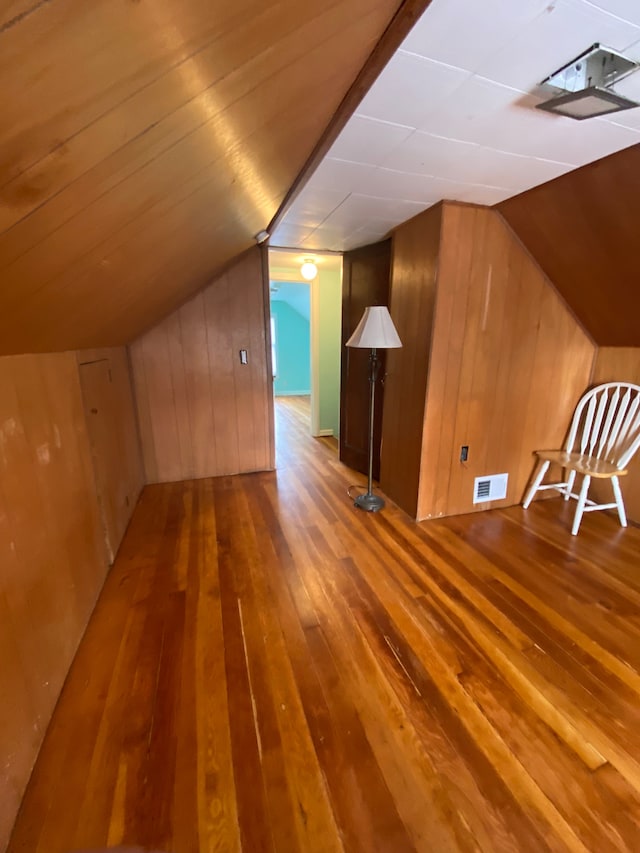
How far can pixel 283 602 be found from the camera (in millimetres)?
1765

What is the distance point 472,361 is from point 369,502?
49.5 inches

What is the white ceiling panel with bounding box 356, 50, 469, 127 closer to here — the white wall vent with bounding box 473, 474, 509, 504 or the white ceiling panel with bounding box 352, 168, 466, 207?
the white ceiling panel with bounding box 352, 168, 466, 207

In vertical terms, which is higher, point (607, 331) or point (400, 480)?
point (607, 331)

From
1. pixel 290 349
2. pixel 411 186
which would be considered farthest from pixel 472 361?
pixel 290 349

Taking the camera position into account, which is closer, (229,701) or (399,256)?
(229,701)

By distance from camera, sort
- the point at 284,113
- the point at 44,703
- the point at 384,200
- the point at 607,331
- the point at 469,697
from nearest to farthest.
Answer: the point at 284,113 < the point at 44,703 < the point at 469,697 < the point at 384,200 < the point at 607,331

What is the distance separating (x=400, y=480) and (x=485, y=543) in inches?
28.1

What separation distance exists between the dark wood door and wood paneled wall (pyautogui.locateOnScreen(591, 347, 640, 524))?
1.59m

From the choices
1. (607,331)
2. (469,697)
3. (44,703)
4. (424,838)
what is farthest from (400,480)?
(44,703)

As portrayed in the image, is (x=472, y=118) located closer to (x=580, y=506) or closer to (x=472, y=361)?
(x=472, y=361)

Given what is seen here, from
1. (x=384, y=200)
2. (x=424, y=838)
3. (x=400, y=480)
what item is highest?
(x=384, y=200)

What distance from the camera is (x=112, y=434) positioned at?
2.33m

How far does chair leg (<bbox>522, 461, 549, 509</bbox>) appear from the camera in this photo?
8.68ft

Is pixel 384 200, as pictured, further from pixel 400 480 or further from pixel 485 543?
pixel 485 543
